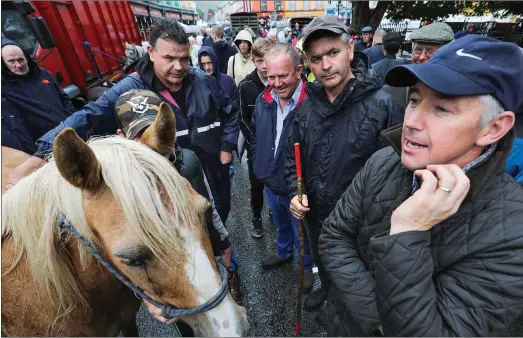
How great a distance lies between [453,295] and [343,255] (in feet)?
1.51

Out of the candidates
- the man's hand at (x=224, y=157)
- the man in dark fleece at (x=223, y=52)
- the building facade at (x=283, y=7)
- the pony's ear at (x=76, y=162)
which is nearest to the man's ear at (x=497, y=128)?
the pony's ear at (x=76, y=162)

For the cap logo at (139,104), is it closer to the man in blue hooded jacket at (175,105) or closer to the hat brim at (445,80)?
the man in blue hooded jacket at (175,105)

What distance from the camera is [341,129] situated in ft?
6.30

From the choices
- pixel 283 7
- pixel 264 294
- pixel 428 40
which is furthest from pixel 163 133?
pixel 283 7

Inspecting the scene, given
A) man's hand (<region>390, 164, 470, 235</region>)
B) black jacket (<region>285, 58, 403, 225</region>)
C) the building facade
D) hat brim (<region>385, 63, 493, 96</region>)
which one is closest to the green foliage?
black jacket (<region>285, 58, 403, 225</region>)

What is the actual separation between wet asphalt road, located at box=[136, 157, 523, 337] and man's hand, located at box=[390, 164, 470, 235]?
2.07 meters

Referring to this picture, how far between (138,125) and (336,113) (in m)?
1.31

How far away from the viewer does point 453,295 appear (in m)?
0.94

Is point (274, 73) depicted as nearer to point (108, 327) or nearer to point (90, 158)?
point (90, 158)

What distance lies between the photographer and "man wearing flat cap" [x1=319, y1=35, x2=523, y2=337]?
Result: 34.1 inches

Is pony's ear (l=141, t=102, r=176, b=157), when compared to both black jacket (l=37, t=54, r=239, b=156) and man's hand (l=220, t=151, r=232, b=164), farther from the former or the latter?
man's hand (l=220, t=151, r=232, b=164)

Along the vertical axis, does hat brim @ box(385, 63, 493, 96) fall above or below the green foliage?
above

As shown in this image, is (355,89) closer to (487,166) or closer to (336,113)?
→ (336,113)

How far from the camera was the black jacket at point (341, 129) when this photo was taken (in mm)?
1871
